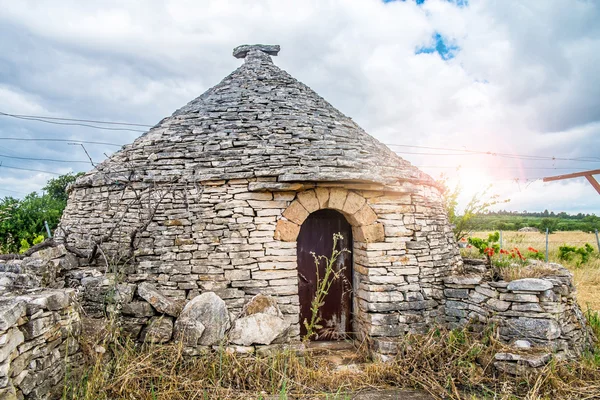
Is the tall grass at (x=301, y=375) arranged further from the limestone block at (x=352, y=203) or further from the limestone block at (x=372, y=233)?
the limestone block at (x=352, y=203)

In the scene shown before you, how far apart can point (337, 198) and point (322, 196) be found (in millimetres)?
204

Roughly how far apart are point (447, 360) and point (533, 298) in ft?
4.52

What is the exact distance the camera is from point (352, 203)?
5141 mm

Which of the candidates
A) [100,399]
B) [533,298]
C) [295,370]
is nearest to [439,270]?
[533,298]

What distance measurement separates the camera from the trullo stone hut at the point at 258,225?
4852mm

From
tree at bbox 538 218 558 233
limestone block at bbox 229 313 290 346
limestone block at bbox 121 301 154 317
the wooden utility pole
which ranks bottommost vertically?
limestone block at bbox 229 313 290 346

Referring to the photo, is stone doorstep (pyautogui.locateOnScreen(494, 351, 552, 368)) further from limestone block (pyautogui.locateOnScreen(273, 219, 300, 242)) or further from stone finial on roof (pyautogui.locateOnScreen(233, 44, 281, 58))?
stone finial on roof (pyautogui.locateOnScreen(233, 44, 281, 58))

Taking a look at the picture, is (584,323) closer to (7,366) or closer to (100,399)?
(100,399)

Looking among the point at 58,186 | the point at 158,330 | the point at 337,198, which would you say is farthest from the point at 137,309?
the point at 58,186

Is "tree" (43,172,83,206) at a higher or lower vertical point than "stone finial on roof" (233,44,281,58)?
lower

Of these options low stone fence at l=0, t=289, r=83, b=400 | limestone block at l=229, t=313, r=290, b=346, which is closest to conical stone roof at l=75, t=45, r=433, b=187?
limestone block at l=229, t=313, r=290, b=346

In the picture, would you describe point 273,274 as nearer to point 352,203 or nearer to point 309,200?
point 309,200

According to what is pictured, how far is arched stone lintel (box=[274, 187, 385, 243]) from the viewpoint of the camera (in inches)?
196

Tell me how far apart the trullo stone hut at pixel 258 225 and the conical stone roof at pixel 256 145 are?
2cm
